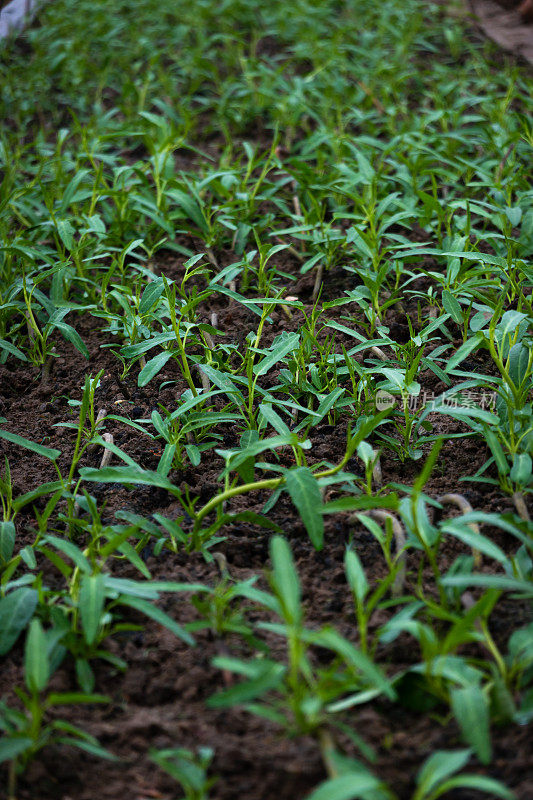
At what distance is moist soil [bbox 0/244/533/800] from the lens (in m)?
1.04

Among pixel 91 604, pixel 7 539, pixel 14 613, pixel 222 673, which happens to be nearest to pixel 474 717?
pixel 222 673

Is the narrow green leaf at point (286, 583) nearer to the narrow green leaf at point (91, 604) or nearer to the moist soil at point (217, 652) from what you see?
the moist soil at point (217, 652)

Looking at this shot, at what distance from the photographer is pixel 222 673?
3.92 feet

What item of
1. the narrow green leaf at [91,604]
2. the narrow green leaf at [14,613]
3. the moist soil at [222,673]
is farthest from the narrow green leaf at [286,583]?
the narrow green leaf at [14,613]

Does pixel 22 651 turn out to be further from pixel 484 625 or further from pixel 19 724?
pixel 484 625

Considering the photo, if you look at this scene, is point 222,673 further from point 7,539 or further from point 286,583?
point 7,539

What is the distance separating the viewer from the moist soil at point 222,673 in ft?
3.43

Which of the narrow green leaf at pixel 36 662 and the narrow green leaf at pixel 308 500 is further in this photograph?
the narrow green leaf at pixel 308 500

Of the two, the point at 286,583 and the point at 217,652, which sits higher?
the point at 286,583

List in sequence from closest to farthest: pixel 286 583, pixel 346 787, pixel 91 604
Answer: pixel 346 787 < pixel 286 583 < pixel 91 604

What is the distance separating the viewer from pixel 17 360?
84.6 inches

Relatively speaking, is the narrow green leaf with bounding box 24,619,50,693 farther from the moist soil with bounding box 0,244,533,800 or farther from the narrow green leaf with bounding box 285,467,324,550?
the narrow green leaf with bounding box 285,467,324,550

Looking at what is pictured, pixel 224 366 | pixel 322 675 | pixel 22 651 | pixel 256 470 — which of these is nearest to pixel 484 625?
pixel 322 675

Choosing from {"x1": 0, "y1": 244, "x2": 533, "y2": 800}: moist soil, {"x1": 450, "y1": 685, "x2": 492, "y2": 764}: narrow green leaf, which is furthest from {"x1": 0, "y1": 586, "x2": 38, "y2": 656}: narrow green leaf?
{"x1": 450, "y1": 685, "x2": 492, "y2": 764}: narrow green leaf
